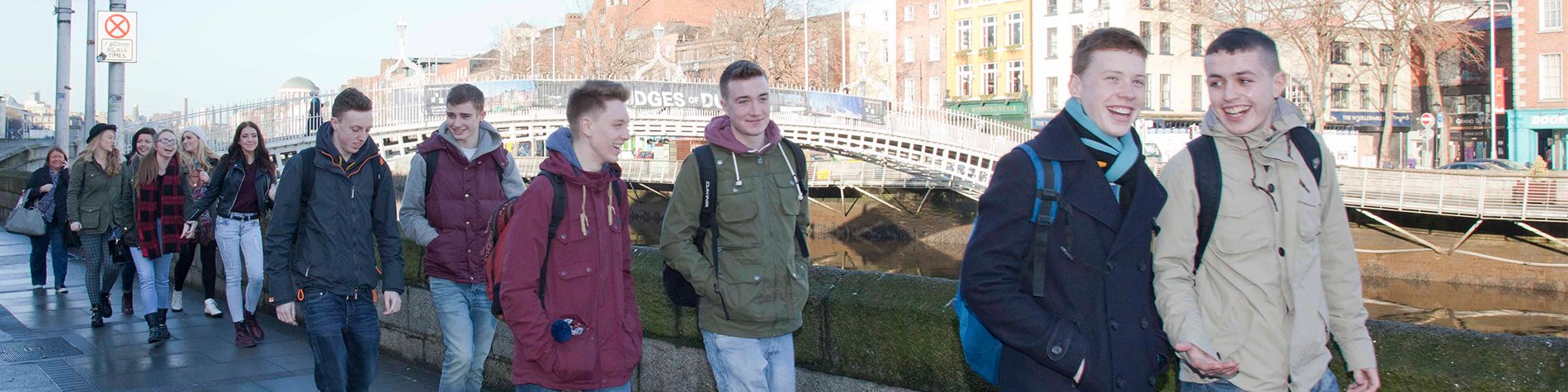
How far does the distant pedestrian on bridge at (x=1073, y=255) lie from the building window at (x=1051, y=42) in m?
49.4

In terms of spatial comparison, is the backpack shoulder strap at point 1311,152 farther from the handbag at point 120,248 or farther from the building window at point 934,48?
the building window at point 934,48

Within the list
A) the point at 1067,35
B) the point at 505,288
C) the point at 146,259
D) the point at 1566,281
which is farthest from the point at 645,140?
the point at 505,288

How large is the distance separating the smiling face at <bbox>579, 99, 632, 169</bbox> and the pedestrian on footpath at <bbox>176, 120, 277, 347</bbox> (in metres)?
4.54

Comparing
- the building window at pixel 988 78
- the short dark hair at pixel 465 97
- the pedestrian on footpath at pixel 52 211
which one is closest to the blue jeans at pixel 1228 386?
the short dark hair at pixel 465 97

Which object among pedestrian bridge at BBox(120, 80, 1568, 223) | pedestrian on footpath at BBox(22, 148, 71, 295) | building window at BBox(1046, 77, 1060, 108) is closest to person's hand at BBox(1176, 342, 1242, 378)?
pedestrian on footpath at BBox(22, 148, 71, 295)

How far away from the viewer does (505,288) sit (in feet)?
11.6

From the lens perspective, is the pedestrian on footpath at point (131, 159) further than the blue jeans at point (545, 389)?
Yes

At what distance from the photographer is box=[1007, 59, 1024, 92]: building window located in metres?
52.4

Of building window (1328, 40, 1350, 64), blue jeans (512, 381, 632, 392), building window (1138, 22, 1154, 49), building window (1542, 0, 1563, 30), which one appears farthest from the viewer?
building window (1328, 40, 1350, 64)

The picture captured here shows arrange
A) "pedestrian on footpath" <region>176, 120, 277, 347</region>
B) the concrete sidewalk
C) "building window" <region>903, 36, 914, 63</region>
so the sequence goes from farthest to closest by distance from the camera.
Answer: "building window" <region>903, 36, 914, 63</region>, "pedestrian on footpath" <region>176, 120, 277, 347</region>, the concrete sidewalk

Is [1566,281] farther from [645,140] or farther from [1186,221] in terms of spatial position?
[645,140]

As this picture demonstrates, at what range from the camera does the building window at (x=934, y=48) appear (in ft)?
187

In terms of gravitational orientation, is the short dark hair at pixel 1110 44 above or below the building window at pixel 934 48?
below

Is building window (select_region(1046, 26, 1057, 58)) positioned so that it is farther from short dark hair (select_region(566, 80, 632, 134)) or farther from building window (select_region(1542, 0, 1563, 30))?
short dark hair (select_region(566, 80, 632, 134))
